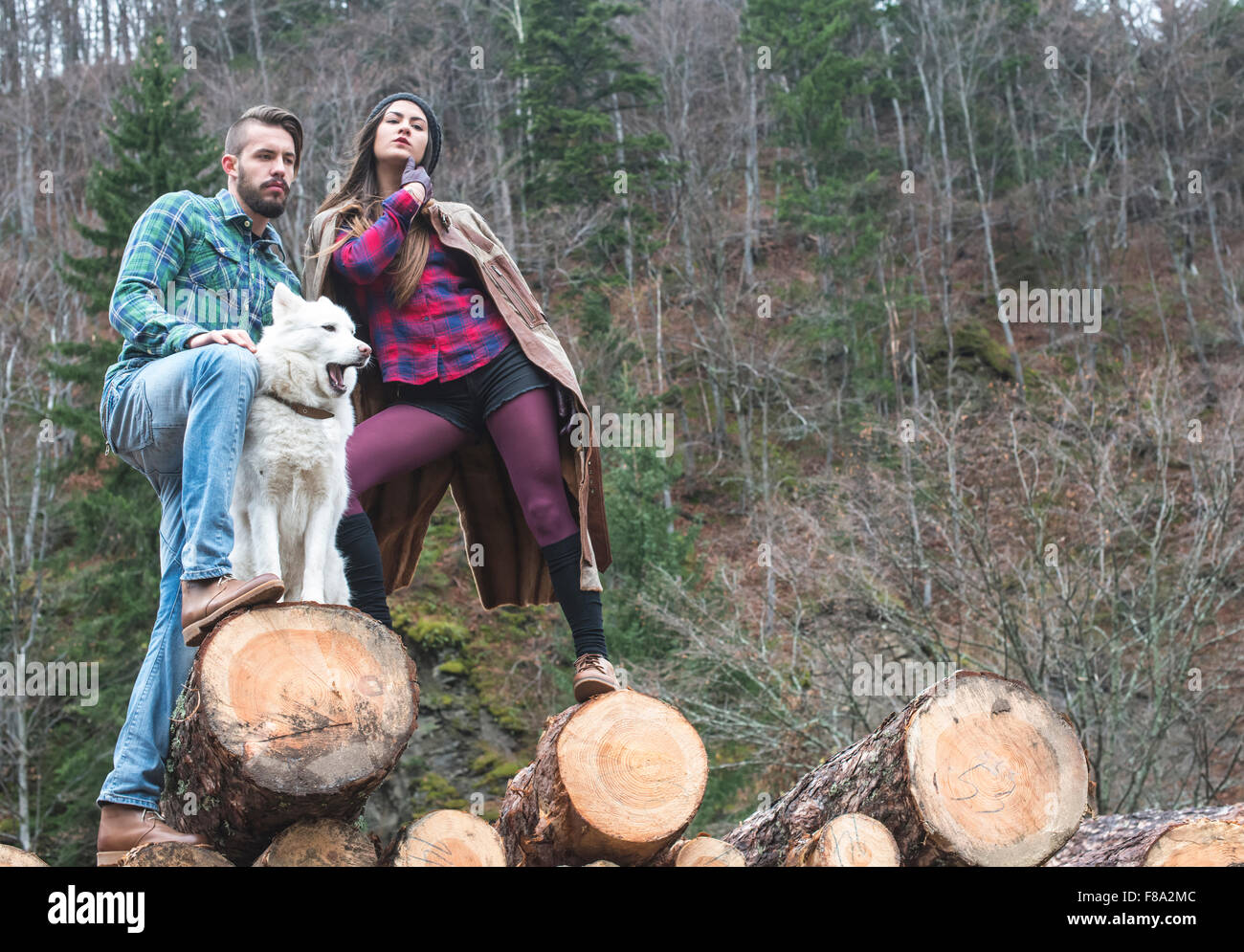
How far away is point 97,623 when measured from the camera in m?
16.4

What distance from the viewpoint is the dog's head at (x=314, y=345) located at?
11.6 feet

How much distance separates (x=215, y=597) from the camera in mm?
3016

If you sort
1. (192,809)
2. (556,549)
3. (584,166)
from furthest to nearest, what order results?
(584,166) → (556,549) → (192,809)

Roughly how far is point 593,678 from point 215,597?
4.08 feet

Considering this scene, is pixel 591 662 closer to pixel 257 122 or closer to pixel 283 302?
pixel 283 302

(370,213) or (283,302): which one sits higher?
(370,213)

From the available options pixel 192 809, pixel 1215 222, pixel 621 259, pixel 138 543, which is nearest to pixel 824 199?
pixel 621 259

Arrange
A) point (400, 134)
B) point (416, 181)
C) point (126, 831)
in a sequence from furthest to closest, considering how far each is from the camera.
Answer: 1. point (400, 134)
2. point (416, 181)
3. point (126, 831)

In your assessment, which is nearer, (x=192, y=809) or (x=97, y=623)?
(x=192, y=809)

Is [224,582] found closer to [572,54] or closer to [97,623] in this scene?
[97,623]

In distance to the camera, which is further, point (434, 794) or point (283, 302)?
point (434, 794)

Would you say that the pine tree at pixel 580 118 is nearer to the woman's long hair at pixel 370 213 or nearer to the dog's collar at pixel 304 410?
the woman's long hair at pixel 370 213

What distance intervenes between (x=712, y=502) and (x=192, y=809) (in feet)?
74.3

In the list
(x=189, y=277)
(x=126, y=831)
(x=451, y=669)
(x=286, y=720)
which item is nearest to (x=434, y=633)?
(x=451, y=669)
